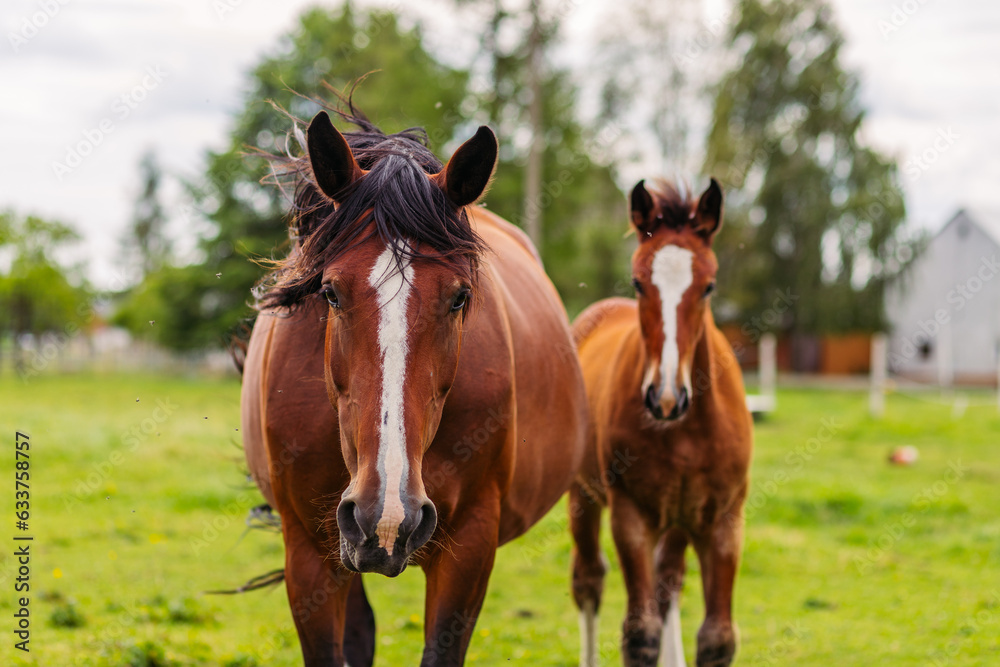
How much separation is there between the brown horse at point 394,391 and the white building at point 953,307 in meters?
25.7

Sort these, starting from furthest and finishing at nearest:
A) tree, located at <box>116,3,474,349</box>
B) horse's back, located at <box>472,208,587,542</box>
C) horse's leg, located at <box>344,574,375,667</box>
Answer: tree, located at <box>116,3,474,349</box> < horse's leg, located at <box>344,574,375,667</box> < horse's back, located at <box>472,208,587,542</box>

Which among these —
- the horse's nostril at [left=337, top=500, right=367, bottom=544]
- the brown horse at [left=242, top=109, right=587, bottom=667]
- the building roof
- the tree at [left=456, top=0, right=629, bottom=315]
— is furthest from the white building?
the horse's nostril at [left=337, top=500, right=367, bottom=544]

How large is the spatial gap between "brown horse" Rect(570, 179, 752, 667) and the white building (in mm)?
24024

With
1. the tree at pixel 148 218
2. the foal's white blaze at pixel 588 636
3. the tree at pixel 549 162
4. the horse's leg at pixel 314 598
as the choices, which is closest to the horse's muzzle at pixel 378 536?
the horse's leg at pixel 314 598

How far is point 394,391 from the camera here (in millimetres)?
2043

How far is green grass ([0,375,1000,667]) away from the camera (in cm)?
493

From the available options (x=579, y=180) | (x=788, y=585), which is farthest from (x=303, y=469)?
(x=579, y=180)

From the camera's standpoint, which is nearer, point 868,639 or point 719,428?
point 719,428

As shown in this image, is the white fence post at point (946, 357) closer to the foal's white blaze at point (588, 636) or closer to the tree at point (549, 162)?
the tree at point (549, 162)

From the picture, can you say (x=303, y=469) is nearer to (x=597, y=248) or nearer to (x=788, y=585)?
(x=788, y=585)

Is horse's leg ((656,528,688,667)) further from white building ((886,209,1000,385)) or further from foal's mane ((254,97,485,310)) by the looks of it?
white building ((886,209,1000,385))

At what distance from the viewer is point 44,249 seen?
1312 inches

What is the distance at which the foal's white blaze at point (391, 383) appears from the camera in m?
1.92

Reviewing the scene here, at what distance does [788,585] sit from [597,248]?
1874 centimetres
